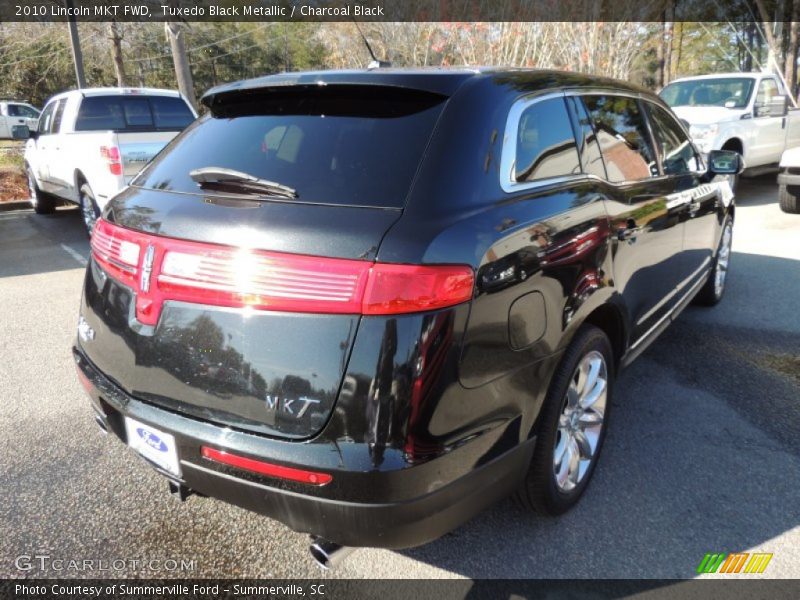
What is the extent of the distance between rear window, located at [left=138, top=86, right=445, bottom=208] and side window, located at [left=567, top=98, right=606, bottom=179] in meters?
0.87

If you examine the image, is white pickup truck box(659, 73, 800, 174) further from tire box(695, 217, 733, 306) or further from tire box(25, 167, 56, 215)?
tire box(25, 167, 56, 215)

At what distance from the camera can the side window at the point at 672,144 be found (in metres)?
3.66

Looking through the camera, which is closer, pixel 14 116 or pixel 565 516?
pixel 565 516

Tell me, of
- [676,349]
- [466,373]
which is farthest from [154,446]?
[676,349]

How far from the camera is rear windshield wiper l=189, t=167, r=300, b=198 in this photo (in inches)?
79.9

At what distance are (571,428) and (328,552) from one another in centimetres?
120

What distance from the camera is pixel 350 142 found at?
2154 mm

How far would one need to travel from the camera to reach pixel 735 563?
2.36m

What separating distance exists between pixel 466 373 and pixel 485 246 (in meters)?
0.40

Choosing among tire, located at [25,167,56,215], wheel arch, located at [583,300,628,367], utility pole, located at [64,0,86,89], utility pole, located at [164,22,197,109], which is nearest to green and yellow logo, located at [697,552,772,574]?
wheel arch, located at [583,300,628,367]

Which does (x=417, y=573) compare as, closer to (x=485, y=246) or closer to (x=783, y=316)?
(x=485, y=246)

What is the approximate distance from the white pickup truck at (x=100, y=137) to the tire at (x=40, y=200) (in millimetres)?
1084

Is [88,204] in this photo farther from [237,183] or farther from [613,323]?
[613,323]

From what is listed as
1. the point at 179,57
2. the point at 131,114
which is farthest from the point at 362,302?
the point at 179,57
